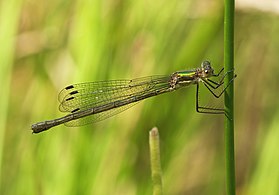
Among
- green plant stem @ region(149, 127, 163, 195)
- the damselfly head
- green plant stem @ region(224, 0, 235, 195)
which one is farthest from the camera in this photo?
the damselfly head

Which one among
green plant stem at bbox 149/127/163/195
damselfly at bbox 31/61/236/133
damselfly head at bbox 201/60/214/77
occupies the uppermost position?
damselfly head at bbox 201/60/214/77

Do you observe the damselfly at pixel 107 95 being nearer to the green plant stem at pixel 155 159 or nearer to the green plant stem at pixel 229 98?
the green plant stem at pixel 155 159

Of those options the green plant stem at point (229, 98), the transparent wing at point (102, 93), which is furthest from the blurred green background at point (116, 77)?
the green plant stem at point (229, 98)

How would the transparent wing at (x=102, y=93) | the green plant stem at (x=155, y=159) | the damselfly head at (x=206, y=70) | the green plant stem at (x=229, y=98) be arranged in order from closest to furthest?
the green plant stem at (x=229, y=98) < the green plant stem at (x=155, y=159) < the damselfly head at (x=206, y=70) < the transparent wing at (x=102, y=93)

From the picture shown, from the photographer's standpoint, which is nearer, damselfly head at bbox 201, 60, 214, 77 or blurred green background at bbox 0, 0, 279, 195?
damselfly head at bbox 201, 60, 214, 77

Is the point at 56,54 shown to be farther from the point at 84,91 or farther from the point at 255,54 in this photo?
the point at 255,54

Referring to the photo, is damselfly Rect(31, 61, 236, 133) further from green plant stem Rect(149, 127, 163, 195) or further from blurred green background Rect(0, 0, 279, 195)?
green plant stem Rect(149, 127, 163, 195)

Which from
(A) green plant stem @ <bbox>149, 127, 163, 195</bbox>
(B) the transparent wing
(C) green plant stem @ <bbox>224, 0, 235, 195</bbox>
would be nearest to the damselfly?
(B) the transparent wing

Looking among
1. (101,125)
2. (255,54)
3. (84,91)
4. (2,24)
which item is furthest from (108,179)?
(255,54)
